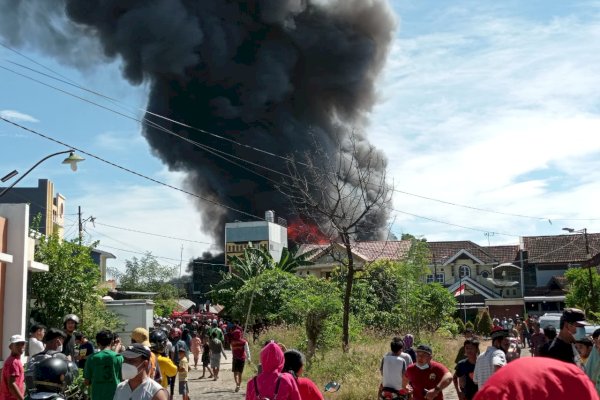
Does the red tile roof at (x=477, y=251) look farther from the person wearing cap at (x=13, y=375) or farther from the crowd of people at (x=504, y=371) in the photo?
the person wearing cap at (x=13, y=375)

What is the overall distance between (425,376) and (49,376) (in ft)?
12.9

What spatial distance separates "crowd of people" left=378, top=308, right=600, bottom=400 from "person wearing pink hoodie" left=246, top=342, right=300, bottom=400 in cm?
138

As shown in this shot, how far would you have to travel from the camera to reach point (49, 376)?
6227 millimetres

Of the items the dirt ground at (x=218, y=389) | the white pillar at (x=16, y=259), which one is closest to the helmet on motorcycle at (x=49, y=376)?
the dirt ground at (x=218, y=389)

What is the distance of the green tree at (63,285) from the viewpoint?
21.1 m

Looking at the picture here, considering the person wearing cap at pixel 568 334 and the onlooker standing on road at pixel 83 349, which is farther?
the onlooker standing on road at pixel 83 349

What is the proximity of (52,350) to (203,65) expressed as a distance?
70822 millimetres

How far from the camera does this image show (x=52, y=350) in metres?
7.14

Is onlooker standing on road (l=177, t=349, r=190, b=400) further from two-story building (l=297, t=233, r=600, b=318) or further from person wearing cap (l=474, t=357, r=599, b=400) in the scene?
two-story building (l=297, t=233, r=600, b=318)

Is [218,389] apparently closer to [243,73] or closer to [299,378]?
[299,378]

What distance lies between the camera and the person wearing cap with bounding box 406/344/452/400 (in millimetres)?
7973

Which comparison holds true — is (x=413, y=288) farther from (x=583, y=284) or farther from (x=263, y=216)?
(x=263, y=216)

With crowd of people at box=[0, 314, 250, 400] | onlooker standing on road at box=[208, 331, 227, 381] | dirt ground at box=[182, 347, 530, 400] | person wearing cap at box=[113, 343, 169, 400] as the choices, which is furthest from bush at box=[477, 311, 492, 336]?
person wearing cap at box=[113, 343, 169, 400]

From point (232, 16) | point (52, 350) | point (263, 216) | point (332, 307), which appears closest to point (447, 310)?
point (332, 307)
